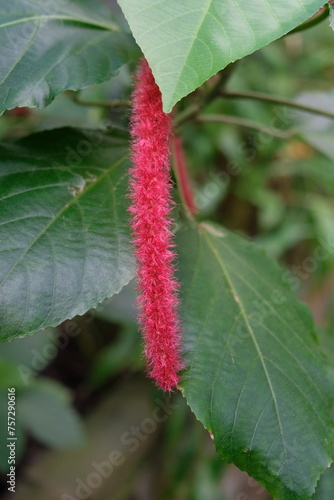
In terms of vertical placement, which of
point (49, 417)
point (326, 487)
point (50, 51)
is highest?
point (50, 51)

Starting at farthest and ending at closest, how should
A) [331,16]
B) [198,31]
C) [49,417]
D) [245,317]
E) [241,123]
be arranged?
[49,417] < [241,123] < [245,317] < [331,16] < [198,31]

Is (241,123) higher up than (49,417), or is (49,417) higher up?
(241,123)

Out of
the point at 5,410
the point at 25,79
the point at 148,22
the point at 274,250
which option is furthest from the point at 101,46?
the point at 274,250

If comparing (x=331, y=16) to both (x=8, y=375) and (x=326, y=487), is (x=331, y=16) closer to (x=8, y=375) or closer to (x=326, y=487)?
(x=326, y=487)

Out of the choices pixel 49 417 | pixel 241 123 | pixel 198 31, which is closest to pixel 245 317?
pixel 198 31

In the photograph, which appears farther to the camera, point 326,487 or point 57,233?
point 326,487

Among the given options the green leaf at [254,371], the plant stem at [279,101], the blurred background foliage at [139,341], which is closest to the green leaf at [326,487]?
the blurred background foliage at [139,341]

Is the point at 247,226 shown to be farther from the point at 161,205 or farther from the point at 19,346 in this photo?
the point at 161,205

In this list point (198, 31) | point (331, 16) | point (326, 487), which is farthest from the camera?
point (326, 487)
